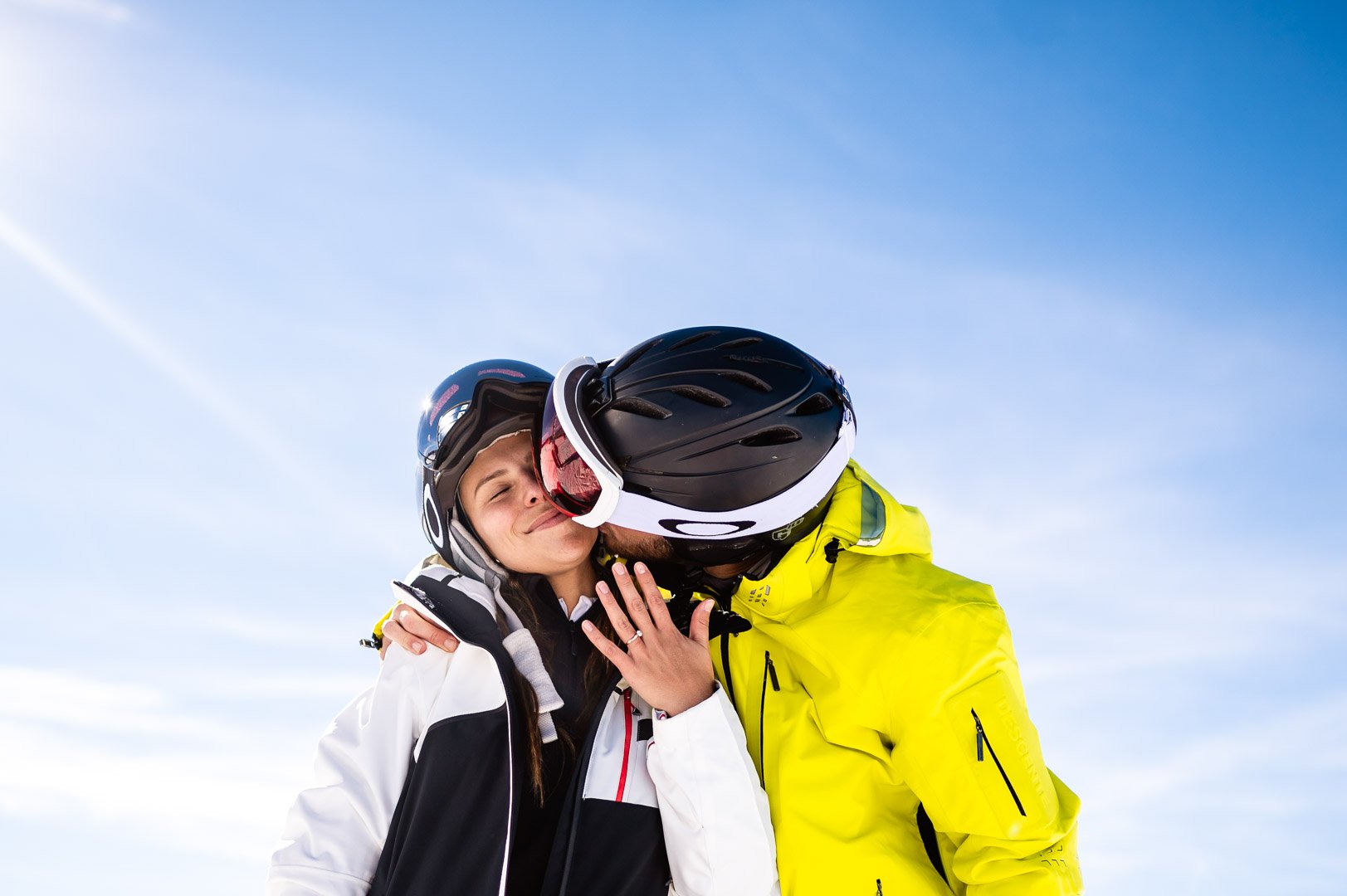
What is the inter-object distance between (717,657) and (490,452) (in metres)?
1.35

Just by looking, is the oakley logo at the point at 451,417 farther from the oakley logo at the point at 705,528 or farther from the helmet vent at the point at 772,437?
the helmet vent at the point at 772,437

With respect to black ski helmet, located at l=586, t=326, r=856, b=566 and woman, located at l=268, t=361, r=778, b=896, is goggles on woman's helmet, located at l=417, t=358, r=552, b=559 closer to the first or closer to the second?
woman, located at l=268, t=361, r=778, b=896

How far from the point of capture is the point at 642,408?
3830mm

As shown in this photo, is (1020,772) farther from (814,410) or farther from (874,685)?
(814,410)

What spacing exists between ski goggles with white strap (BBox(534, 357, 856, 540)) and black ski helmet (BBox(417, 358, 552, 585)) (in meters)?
0.50

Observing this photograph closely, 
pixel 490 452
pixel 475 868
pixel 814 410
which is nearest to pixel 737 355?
pixel 814 410

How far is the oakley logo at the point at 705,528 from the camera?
3840 mm

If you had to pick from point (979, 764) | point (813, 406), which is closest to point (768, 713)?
point (979, 764)

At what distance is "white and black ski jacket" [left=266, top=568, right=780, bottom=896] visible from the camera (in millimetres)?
3574

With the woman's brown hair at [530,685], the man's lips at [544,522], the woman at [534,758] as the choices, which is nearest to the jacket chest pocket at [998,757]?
the woman at [534,758]

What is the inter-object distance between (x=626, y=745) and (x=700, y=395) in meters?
1.42

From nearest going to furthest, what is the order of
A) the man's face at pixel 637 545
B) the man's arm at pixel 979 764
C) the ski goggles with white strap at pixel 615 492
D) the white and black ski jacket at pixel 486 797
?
1. the man's arm at pixel 979 764
2. the white and black ski jacket at pixel 486 797
3. the ski goggles with white strap at pixel 615 492
4. the man's face at pixel 637 545

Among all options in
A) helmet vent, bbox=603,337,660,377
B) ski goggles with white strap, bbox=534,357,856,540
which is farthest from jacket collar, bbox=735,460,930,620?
helmet vent, bbox=603,337,660,377

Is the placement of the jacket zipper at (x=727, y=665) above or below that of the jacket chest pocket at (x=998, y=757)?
above
